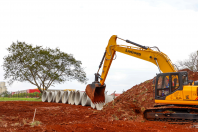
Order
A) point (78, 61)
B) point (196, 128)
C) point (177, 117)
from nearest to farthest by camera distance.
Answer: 1. point (196, 128)
2. point (177, 117)
3. point (78, 61)

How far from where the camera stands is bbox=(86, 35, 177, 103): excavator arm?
1057 centimetres

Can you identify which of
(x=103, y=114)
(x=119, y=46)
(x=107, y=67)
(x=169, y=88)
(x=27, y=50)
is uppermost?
(x=27, y=50)

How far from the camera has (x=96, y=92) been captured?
15.1 metres

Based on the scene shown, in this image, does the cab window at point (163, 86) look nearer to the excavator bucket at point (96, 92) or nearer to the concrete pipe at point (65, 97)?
the excavator bucket at point (96, 92)

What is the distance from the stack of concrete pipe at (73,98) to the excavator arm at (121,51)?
112cm

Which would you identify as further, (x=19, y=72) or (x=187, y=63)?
(x=19, y=72)

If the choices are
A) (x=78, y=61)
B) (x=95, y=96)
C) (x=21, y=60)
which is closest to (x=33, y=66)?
(x=21, y=60)

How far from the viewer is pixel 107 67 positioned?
14492 millimetres

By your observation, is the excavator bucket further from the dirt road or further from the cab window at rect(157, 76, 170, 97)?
the cab window at rect(157, 76, 170, 97)

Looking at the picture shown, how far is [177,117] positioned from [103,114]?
423cm

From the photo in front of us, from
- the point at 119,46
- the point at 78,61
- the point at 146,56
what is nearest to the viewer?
the point at 146,56

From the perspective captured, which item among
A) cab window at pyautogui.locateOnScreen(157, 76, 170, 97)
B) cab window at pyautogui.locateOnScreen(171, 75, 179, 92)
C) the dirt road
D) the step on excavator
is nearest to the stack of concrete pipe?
the dirt road

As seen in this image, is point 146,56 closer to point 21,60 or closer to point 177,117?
point 177,117

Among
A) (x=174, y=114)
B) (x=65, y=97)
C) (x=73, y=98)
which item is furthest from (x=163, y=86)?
(x=65, y=97)
